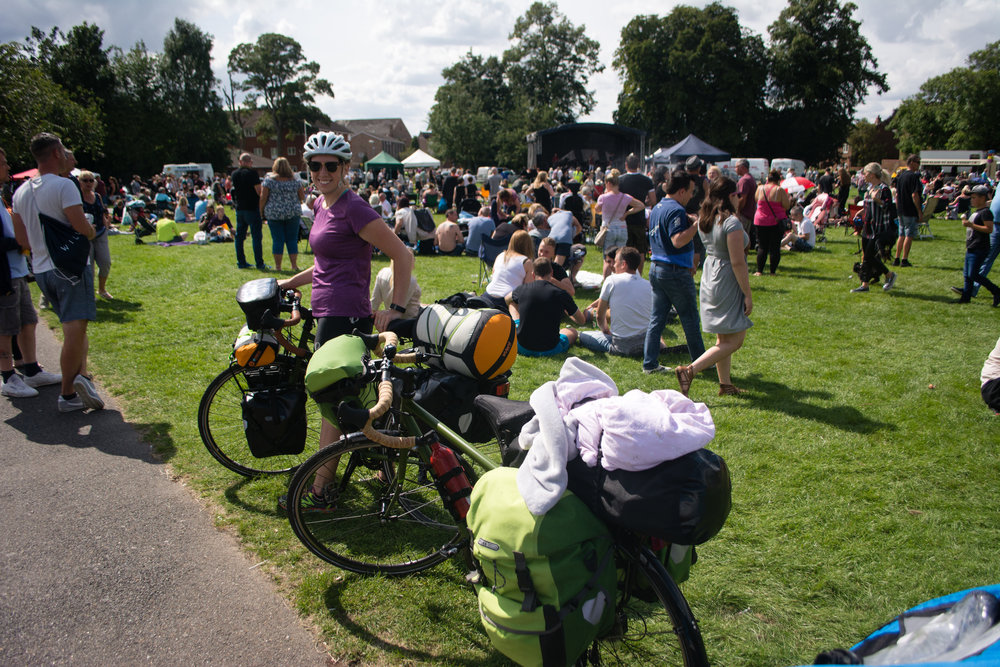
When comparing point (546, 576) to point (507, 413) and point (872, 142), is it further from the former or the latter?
point (872, 142)

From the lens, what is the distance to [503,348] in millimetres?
3117

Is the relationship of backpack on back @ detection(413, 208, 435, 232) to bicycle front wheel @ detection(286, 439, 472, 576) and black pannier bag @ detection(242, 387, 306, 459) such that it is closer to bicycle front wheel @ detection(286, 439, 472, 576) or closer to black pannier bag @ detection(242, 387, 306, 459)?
black pannier bag @ detection(242, 387, 306, 459)

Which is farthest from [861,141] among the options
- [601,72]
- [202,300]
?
[202,300]

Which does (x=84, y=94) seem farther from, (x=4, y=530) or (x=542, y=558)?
(x=542, y=558)

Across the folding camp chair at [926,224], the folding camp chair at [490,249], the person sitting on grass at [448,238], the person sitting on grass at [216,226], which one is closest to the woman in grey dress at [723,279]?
A: the folding camp chair at [490,249]

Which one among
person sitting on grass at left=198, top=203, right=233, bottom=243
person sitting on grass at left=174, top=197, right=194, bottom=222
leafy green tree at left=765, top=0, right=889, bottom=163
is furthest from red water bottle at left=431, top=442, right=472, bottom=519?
leafy green tree at left=765, top=0, right=889, bottom=163

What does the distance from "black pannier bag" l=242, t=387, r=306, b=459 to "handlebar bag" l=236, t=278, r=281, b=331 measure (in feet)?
1.35

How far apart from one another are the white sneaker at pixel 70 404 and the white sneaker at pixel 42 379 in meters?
0.76

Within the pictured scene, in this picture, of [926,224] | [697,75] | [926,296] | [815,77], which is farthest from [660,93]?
[926,296]

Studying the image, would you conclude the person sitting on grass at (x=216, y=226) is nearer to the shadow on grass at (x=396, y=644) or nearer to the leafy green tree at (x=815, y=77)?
the shadow on grass at (x=396, y=644)

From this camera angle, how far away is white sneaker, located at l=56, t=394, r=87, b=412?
4.93 metres

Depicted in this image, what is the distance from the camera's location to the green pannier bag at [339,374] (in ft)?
8.39

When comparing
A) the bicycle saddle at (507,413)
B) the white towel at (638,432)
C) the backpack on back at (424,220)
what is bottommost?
the bicycle saddle at (507,413)

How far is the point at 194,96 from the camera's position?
56188 mm
